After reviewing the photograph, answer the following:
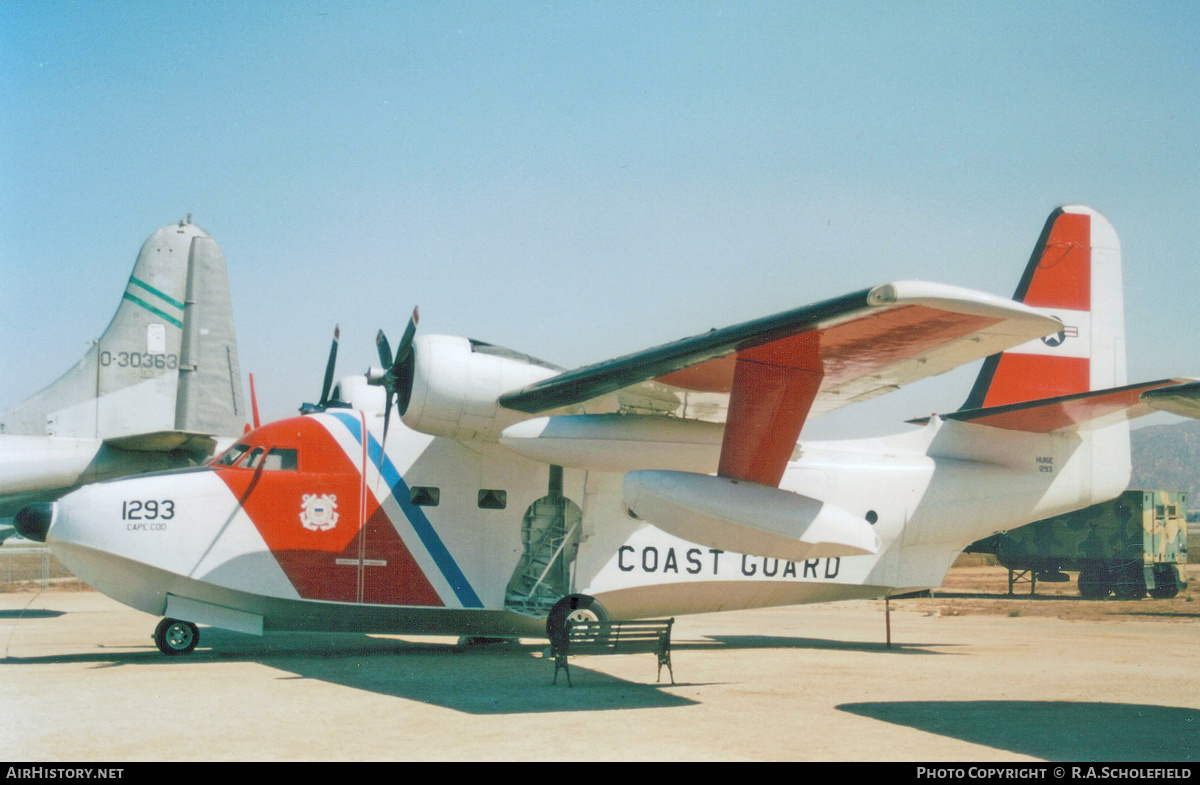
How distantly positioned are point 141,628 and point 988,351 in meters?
14.5

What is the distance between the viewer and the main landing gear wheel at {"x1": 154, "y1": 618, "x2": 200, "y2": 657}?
12086 millimetres

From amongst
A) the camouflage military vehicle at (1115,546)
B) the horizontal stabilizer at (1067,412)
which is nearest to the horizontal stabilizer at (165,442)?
the horizontal stabilizer at (1067,412)

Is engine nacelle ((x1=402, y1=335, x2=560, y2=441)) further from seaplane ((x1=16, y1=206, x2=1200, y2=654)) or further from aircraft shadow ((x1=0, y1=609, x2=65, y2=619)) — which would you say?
aircraft shadow ((x1=0, y1=609, x2=65, y2=619))

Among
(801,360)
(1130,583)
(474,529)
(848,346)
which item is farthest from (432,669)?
(1130,583)

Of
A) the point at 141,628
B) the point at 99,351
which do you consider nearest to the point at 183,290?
the point at 99,351

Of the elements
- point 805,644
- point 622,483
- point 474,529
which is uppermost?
point 622,483

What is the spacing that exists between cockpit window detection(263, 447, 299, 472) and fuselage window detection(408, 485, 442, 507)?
148 centimetres

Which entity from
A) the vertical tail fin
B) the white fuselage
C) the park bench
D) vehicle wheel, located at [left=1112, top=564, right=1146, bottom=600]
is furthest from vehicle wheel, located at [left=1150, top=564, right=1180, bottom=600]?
the park bench

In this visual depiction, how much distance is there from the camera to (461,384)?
11234 mm

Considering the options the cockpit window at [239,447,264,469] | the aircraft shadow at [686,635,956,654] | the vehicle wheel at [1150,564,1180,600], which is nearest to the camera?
the cockpit window at [239,447,264,469]

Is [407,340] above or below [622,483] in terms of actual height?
above

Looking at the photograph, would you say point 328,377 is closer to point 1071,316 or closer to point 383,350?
point 383,350

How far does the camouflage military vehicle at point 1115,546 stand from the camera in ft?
85.7

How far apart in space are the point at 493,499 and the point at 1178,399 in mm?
8028
